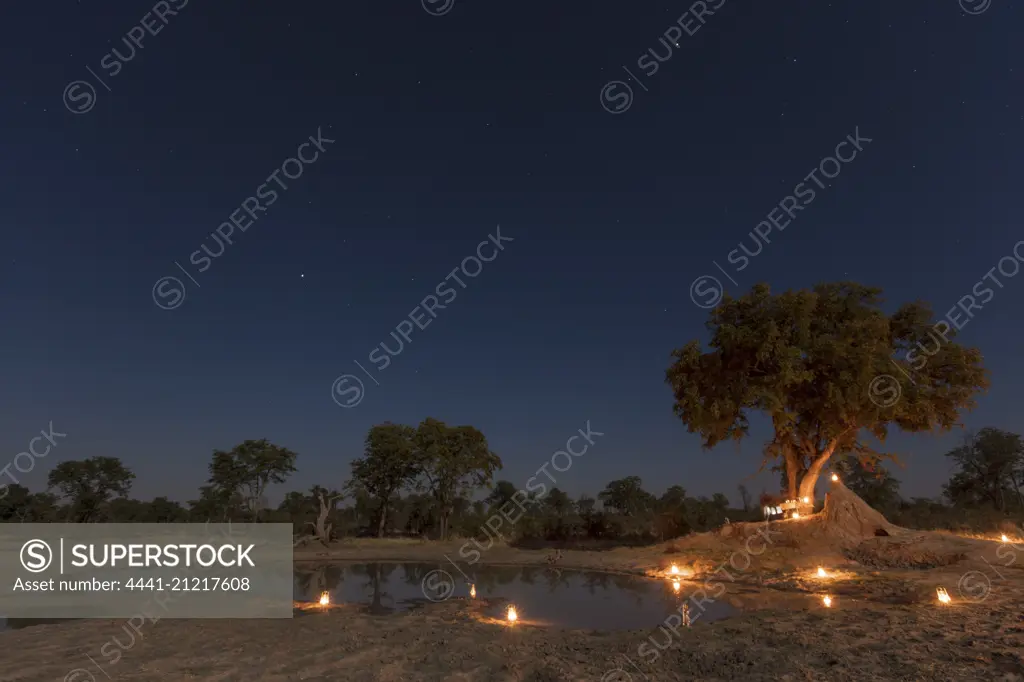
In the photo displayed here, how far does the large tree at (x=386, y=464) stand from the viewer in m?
43.4

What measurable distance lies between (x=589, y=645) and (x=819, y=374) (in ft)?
69.5

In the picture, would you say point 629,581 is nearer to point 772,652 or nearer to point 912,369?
point 772,652

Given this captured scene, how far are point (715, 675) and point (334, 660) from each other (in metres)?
6.40

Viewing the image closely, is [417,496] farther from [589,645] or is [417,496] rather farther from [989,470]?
[989,470]

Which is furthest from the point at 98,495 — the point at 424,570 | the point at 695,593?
the point at 695,593

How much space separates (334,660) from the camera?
30.1 ft

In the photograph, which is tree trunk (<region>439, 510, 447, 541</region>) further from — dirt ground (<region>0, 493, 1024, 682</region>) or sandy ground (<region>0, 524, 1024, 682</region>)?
sandy ground (<region>0, 524, 1024, 682</region>)

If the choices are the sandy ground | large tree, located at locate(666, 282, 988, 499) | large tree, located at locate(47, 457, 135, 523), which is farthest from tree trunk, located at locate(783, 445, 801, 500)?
large tree, located at locate(47, 457, 135, 523)

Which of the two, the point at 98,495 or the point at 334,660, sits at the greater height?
the point at 98,495

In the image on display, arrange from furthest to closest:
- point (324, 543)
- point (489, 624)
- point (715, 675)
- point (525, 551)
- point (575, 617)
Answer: point (324, 543) < point (525, 551) < point (575, 617) < point (489, 624) < point (715, 675)

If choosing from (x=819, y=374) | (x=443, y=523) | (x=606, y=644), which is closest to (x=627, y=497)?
(x=443, y=523)

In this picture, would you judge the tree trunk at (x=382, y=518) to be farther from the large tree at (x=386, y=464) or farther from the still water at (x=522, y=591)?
the still water at (x=522, y=591)

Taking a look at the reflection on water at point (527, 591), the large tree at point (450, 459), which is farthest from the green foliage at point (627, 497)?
the reflection on water at point (527, 591)

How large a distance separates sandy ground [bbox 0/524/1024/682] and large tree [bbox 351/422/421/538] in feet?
94.9
